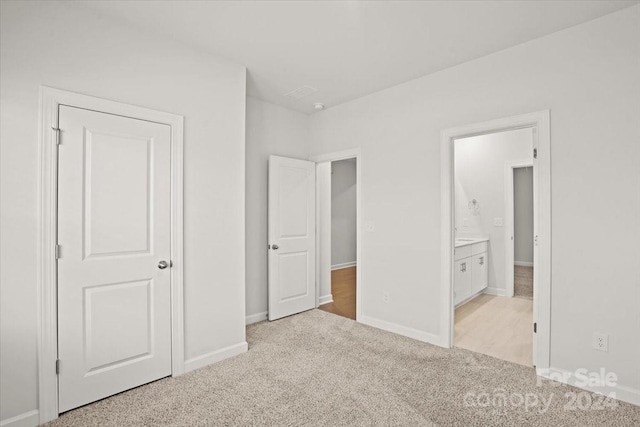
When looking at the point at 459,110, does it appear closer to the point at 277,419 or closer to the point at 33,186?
the point at 277,419

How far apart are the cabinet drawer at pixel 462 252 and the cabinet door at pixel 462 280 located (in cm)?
5

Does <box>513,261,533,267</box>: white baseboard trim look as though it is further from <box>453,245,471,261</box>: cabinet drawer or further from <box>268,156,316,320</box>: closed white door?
<box>268,156,316,320</box>: closed white door

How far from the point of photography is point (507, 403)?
7.02 ft

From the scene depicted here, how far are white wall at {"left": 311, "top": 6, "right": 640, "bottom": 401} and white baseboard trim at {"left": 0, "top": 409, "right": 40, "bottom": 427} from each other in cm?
309

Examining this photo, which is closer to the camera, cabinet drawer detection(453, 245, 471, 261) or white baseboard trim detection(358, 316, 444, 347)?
white baseboard trim detection(358, 316, 444, 347)

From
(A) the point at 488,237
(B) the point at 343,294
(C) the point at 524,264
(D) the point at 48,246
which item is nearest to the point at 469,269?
(A) the point at 488,237

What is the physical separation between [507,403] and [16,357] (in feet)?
10.4

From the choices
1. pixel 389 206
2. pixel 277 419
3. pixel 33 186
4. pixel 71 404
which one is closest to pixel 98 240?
pixel 33 186

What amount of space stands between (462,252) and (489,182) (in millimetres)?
1596

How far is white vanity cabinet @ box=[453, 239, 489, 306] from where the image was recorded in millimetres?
4055

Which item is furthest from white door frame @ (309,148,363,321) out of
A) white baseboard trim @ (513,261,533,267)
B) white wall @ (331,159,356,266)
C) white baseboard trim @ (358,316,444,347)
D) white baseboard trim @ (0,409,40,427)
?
white baseboard trim @ (513,261,533,267)

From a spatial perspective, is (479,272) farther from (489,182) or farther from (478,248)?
(489,182)

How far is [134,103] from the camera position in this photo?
2375 millimetres

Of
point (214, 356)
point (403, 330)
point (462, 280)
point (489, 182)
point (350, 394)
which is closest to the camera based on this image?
point (350, 394)
